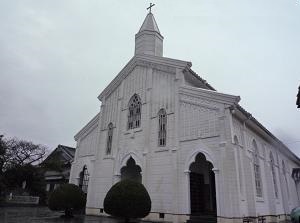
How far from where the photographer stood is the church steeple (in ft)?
73.2

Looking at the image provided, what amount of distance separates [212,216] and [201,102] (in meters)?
6.50

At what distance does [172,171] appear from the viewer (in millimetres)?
15844

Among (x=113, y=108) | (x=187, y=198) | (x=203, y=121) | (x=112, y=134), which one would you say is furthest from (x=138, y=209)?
(x=113, y=108)

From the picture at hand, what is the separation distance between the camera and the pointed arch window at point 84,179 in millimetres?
22453

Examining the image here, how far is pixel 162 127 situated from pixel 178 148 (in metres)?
2.22

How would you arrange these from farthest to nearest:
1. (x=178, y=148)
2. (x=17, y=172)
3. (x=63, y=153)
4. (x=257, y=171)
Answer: (x=63, y=153) → (x=17, y=172) → (x=257, y=171) → (x=178, y=148)

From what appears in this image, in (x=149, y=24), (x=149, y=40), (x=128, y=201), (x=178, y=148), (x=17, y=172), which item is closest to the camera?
(x=128, y=201)

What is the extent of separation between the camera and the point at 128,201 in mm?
13117

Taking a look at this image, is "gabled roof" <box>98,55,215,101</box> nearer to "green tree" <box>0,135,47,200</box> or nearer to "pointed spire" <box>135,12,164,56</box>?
"pointed spire" <box>135,12,164,56</box>

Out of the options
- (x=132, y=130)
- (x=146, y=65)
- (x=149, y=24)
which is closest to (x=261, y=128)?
(x=132, y=130)

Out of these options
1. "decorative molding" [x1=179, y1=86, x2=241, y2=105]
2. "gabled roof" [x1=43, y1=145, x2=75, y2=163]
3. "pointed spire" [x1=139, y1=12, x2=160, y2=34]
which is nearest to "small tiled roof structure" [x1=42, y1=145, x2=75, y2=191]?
"gabled roof" [x1=43, y1=145, x2=75, y2=163]

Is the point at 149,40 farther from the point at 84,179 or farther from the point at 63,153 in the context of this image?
the point at 63,153

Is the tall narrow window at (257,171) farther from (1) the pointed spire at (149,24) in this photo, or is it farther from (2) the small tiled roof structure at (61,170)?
(2) the small tiled roof structure at (61,170)

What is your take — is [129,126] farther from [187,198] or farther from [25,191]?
[25,191]
